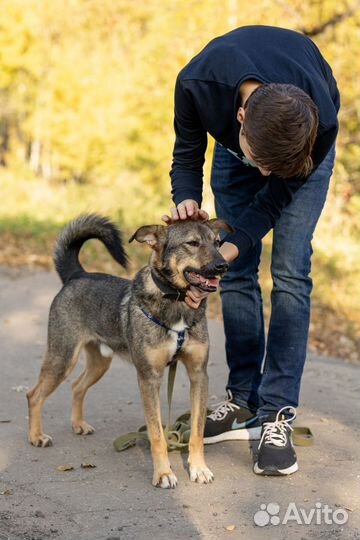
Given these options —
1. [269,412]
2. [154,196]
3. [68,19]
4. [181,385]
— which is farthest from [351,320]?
[68,19]

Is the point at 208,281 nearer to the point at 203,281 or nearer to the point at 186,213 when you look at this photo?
the point at 203,281

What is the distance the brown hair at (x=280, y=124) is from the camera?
11.4 feet

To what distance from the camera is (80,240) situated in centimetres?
525

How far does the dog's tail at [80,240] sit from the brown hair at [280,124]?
5.46 ft

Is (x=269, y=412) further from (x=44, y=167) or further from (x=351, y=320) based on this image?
(x=44, y=167)

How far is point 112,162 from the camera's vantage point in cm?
2198

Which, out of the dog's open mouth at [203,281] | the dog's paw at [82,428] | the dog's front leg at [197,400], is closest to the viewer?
the dog's open mouth at [203,281]

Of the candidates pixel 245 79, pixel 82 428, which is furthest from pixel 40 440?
pixel 245 79

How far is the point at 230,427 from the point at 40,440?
1.15 metres

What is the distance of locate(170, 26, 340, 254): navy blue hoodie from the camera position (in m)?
3.85

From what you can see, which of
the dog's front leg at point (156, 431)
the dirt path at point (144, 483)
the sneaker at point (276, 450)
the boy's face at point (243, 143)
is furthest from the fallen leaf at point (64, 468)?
the boy's face at point (243, 143)

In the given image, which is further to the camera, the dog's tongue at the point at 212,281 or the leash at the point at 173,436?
the leash at the point at 173,436

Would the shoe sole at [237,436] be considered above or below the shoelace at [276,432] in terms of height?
below

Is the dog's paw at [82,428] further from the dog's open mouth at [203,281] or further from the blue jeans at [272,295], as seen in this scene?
the dog's open mouth at [203,281]
